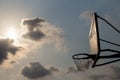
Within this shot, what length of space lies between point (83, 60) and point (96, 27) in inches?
148

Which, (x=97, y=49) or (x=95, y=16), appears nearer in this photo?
(x=97, y=49)

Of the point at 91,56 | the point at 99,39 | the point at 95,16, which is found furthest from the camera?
A: the point at 91,56

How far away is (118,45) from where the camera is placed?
826 inches

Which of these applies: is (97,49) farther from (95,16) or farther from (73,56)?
(73,56)

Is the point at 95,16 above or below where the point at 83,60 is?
above

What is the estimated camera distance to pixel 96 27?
18688 mm

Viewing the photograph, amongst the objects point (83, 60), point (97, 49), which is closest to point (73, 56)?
point (83, 60)

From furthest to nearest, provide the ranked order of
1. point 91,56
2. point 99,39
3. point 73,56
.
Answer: point 73,56, point 91,56, point 99,39

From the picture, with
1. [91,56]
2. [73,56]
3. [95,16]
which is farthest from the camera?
[73,56]

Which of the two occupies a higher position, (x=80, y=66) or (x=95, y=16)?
(x=95, y=16)

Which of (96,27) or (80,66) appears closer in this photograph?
(96,27)

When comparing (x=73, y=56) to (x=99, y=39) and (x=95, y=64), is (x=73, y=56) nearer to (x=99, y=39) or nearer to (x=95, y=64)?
(x=95, y=64)

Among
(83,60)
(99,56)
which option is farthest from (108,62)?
(83,60)

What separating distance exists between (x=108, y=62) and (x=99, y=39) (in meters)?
2.17
